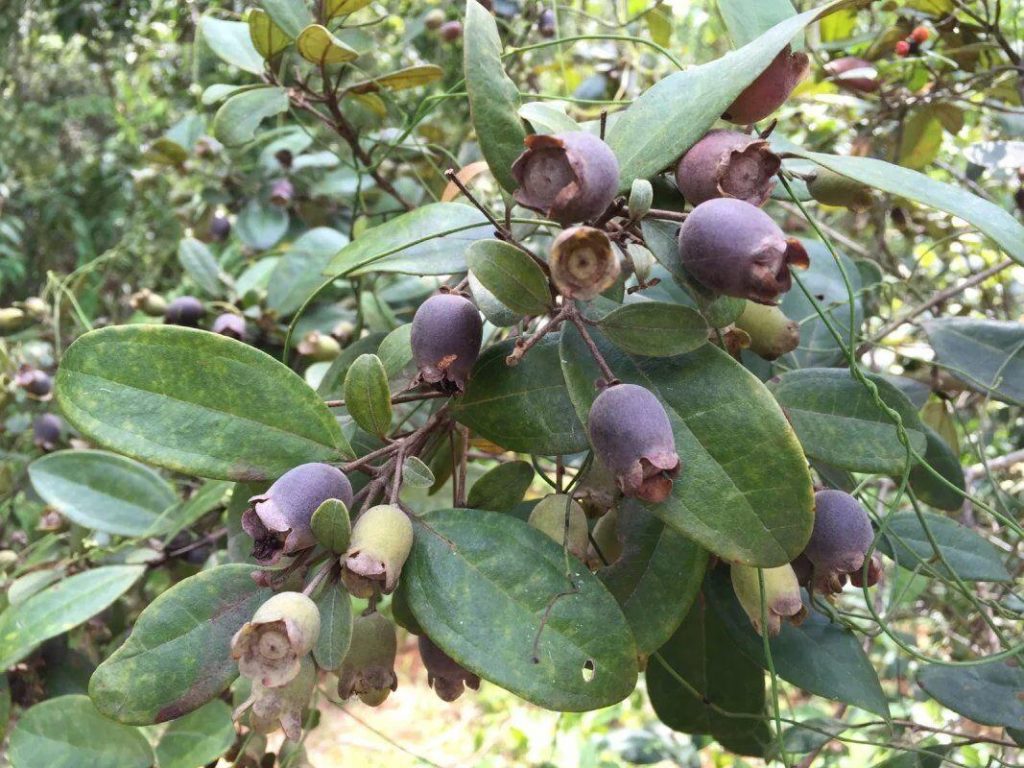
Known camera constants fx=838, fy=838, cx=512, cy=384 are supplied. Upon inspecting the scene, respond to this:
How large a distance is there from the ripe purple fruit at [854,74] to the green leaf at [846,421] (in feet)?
2.07

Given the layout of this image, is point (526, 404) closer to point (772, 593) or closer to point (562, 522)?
point (562, 522)

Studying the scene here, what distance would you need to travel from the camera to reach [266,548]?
1.70 feet

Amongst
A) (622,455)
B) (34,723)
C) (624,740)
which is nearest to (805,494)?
(622,455)

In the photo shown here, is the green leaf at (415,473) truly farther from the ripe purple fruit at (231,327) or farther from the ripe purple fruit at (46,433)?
the ripe purple fruit at (46,433)

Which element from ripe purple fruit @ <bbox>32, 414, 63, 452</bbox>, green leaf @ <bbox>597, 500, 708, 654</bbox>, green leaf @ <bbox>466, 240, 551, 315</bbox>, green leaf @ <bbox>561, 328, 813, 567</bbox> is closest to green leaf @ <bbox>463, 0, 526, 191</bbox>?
green leaf @ <bbox>466, 240, 551, 315</bbox>

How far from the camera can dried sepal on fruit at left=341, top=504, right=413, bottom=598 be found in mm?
508

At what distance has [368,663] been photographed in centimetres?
61

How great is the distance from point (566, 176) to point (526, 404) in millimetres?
180

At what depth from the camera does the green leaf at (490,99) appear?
555 millimetres

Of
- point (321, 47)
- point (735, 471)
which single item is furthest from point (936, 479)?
point (321, 47)

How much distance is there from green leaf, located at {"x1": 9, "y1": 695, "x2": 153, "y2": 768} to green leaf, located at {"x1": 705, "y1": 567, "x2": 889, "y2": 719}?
59 cm

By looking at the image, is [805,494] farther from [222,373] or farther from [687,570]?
[222,373]

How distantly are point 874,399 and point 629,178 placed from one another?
25cm

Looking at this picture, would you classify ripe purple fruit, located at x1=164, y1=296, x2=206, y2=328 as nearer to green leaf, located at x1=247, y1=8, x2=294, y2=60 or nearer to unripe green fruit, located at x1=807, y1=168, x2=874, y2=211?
green leaf, located at x1=247, y1=8, x2=294, y2=60
